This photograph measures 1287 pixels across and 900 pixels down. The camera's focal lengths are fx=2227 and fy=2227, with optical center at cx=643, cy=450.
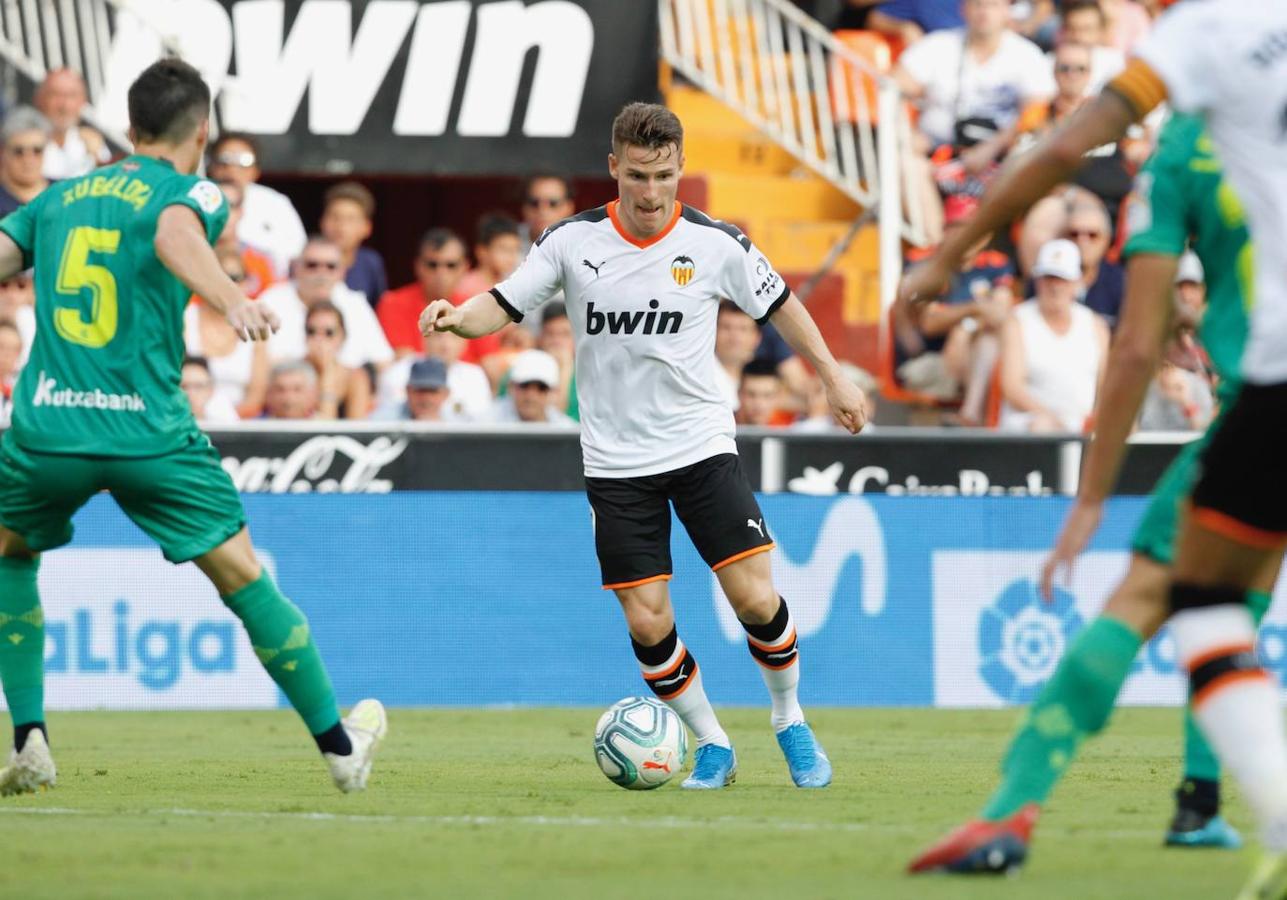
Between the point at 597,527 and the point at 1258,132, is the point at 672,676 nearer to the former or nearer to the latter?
the point at 597,527

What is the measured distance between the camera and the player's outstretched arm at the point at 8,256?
7520 millimetres

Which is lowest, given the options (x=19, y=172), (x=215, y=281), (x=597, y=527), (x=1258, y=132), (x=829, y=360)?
(x=19, y=172)

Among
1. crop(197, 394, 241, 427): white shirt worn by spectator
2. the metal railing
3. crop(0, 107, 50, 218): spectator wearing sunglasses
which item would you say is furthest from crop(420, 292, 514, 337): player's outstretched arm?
the metal railing

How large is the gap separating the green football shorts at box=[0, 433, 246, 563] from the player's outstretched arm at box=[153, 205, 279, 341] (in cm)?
59

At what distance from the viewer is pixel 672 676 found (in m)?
8.61

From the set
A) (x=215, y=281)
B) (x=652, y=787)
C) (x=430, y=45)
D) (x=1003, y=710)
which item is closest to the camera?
(x=215, y=281)

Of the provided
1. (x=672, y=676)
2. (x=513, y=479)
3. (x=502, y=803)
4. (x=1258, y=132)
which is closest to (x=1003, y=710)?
(x=513, y=479)

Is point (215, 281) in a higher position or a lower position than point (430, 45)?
higher

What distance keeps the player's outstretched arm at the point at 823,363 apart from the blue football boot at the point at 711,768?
1.32m

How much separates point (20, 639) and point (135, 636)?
17.9 ft

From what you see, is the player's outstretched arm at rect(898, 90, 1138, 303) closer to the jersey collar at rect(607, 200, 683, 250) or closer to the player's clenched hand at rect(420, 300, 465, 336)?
the player's clenched hand at rect(420, 300, 465, 336)

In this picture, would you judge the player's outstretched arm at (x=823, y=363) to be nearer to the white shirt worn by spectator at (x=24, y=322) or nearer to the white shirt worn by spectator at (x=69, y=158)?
the white shirt worn by spectator at (x=24, y=322)

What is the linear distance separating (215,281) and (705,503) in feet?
7.51

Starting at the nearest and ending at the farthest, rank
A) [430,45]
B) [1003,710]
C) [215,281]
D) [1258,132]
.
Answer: [1258,132], [215,281], [1003,710], [430,45]
